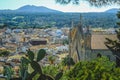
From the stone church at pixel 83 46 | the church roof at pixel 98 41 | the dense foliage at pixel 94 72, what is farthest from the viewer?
the church roof at pixel 98 41

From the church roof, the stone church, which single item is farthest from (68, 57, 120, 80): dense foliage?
the church roof

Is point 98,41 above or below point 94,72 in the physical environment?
below

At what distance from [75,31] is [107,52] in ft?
12.5

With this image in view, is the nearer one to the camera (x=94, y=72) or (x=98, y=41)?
(x=94, y=72)

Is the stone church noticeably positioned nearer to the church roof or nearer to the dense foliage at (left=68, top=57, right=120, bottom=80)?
the church roof

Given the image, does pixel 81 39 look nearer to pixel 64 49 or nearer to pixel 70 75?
pixel 70 75

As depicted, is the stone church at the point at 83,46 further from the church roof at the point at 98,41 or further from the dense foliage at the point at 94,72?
the dense foliage at the point at 94,72

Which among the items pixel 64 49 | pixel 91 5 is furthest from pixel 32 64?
pixel 64 49

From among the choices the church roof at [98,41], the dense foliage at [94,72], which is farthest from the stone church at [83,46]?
the dense foliage at [94,72]

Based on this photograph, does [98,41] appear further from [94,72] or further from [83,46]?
[94,72]

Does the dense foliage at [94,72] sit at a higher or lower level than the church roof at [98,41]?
higher

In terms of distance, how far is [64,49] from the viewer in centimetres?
8181

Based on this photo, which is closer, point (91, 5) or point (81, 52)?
point (91, 5)

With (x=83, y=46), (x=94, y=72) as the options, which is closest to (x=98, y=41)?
(x=83, y=46)
